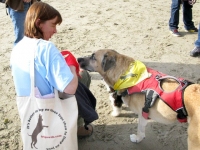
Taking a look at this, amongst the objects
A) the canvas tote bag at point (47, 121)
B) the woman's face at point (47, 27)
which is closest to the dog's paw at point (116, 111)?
the canvas tote bag at point (47, 121)

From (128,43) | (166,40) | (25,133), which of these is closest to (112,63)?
(25,133)

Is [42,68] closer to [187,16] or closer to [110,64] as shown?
[110,64]

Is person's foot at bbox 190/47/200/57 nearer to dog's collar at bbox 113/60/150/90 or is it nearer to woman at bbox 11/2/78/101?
dog's collar at bbox 113/60/150/90

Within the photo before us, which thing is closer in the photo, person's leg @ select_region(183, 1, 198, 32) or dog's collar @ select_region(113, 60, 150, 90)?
dog's collar @ select_region(113, 60, 150, 90)

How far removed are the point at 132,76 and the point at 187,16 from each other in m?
3.47

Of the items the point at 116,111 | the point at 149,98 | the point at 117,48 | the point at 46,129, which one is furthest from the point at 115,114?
the point at 117,48

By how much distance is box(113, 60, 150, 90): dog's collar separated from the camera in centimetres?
269

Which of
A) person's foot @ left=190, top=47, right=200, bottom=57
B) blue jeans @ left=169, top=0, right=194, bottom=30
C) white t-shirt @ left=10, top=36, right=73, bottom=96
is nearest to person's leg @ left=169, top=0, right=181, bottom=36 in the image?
blue jeans @ left=169, top=0, right=194, bottom=30

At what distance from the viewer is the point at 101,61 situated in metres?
2.96

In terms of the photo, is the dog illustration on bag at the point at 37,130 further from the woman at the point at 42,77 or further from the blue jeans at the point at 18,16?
the blue jeans at the point at 18,16

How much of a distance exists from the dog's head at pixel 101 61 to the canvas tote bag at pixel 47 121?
2.96 feet

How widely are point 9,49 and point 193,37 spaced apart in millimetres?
3751

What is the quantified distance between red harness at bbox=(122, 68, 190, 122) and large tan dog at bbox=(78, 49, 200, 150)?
4 centimetres

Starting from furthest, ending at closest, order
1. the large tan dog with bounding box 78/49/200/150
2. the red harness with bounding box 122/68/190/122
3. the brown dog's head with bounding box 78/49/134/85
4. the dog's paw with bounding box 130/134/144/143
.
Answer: the dog's paw with bounding box 130/134/144/143
the brown dog's head with bounding box 78/49/134/85
the red harness with bounding box 122/68/190/122
the large tan dog with bounding box 78/49/200/150
